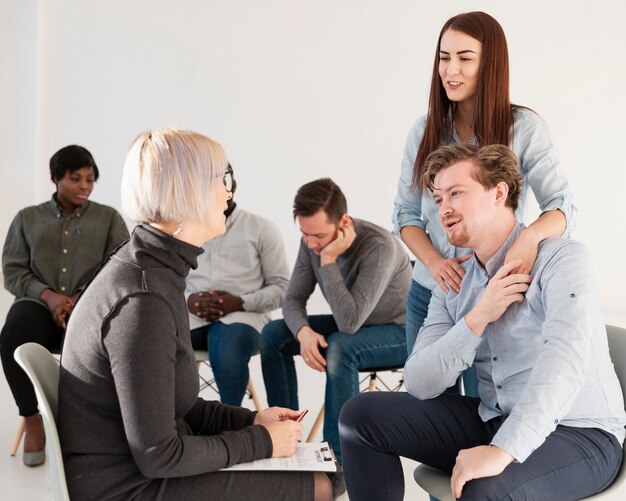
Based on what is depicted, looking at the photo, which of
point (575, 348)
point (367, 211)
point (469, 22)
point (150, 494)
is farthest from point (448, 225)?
point (367, 211)

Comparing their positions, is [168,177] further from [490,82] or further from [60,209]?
[60,209]

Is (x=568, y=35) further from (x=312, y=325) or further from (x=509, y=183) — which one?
(x=509, y=183)

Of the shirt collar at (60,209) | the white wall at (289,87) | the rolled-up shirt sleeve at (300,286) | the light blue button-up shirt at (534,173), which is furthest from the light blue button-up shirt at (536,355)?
the white wall at (289,87)

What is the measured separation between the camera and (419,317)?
2443 mm

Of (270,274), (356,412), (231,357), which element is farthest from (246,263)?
(356,412)

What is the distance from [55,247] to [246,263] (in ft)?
2.72

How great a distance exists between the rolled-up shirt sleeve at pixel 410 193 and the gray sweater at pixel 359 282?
0.63 m

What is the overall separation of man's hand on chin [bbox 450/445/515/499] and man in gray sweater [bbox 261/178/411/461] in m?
1.29

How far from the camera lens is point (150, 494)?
5.07 feet

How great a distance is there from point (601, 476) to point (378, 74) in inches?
228

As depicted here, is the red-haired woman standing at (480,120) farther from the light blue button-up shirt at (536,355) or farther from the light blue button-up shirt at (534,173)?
the light blue button-up shirt at (536,355)

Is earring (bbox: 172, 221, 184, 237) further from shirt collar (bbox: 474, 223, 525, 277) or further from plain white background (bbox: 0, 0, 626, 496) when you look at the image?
plain white background (bbox: 0, 0, 626, 496)

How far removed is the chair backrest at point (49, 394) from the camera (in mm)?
1508

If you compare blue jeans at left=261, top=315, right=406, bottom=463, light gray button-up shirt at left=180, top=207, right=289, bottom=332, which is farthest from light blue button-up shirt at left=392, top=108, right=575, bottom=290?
light gray button-up shirt at left=180, top=207, right=289, bottom=332
